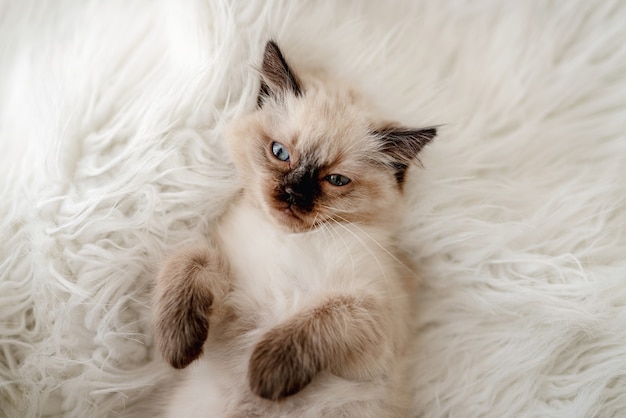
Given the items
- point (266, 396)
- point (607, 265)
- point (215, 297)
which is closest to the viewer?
point (266, 396)

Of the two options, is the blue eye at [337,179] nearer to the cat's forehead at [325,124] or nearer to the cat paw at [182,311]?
the cat's forehead at [325,124]

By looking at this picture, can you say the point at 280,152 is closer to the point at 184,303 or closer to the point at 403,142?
the point at 403,142

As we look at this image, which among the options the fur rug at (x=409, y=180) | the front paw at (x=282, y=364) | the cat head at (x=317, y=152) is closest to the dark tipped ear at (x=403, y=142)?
the cat head at (x=317, y=152)

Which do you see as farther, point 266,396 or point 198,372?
point 198,372

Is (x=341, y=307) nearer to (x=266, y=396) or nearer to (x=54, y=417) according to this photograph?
(x=266, y=396)

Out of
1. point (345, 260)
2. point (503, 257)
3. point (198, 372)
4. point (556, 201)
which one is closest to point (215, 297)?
point (198, 372)

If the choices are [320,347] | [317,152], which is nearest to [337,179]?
[317,152]
